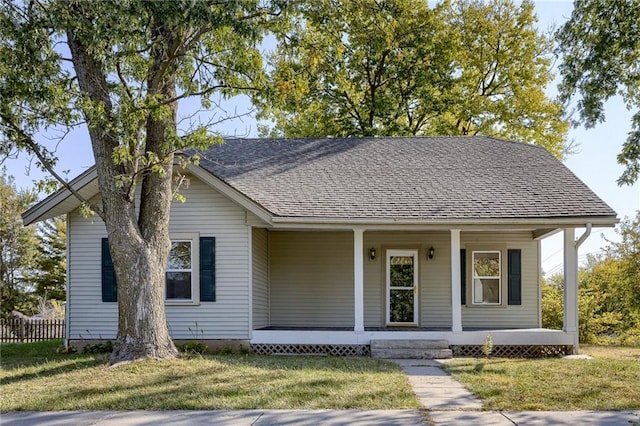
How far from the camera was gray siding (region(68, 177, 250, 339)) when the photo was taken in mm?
12484

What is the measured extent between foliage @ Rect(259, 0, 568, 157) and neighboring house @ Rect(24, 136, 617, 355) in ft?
26.2

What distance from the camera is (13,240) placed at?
22406 mm

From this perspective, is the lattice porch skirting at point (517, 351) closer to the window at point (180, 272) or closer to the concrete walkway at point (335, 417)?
the concrete walkway at point (335, 417)

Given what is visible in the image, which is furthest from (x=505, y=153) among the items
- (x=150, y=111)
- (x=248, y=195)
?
(x=150, y=111)

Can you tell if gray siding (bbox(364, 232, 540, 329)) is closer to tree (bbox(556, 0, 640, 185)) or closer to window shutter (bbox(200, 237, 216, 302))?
window shutter (bbox(200, 237, 216, 302))

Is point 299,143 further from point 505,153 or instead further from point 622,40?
point 622,40

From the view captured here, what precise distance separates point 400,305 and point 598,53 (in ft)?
23.9

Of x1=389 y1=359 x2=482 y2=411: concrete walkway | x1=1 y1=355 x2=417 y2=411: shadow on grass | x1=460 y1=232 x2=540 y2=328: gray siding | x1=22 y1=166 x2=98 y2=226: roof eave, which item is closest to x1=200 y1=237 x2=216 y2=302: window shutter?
x1=1 y1=355 x2=417 y2=411: shadow on grass

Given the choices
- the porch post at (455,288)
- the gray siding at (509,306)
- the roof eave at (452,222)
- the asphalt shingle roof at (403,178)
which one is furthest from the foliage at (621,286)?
the porch post at (455,288)

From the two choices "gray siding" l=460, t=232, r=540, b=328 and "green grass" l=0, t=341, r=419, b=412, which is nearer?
"green grass" l=0, t=341, r=419, b=412

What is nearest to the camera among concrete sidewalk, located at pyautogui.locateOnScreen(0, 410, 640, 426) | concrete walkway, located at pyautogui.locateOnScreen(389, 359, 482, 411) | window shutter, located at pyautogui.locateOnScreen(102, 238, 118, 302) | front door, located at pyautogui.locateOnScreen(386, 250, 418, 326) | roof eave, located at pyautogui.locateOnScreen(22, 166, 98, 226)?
concrete sidewalk, located at pyautogui.locateOnScreen(0, 410, 640, 426)

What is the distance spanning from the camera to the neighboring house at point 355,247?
1217 cm

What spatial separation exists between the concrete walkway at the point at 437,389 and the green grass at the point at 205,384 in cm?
20

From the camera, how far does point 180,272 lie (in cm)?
1273
